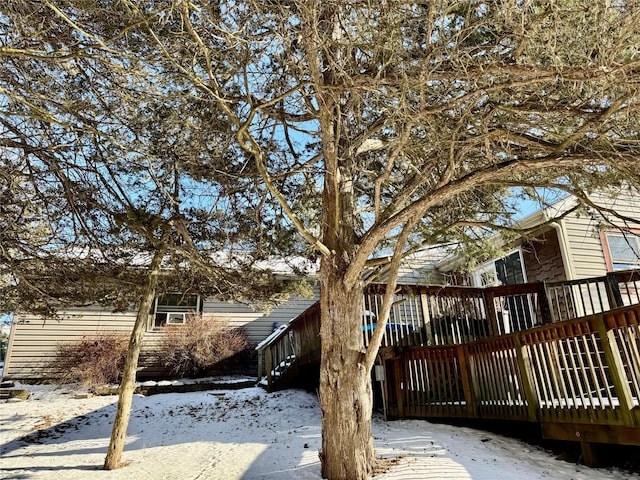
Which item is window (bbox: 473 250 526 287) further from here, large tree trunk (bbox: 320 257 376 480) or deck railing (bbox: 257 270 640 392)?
large tree trunk (bbox: 320 257 376 480)

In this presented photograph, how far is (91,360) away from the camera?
38.8 feet

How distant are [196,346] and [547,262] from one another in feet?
32.9

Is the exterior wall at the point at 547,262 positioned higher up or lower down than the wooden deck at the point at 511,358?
higher up

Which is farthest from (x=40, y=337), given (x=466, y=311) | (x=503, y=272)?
(x=503, y=272)

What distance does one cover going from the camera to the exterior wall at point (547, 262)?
11.4 meters

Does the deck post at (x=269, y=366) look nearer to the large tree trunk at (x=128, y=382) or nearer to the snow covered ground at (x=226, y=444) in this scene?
the snow covered ground at (x=226, y=444)

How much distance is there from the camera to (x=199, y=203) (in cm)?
700

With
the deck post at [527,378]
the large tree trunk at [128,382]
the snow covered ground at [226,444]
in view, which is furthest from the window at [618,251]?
the large tree trunk at [128,382]

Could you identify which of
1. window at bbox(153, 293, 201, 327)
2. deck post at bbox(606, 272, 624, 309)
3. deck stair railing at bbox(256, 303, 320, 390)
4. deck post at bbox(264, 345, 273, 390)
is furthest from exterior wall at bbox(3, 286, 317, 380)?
deck post at bbox(606, 272, 624, 309)

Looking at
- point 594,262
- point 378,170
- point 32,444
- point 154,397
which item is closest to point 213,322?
point 154,397

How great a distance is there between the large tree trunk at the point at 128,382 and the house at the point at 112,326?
186 inches

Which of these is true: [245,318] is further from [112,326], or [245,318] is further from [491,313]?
[491,313]

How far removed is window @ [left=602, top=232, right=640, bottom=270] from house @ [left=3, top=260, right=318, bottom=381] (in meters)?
7.94

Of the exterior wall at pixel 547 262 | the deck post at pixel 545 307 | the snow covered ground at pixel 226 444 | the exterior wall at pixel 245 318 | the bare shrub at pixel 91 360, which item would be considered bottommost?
the snow covered ground at pixel 226 444
